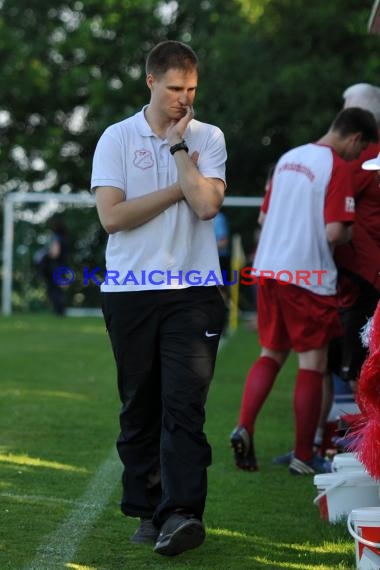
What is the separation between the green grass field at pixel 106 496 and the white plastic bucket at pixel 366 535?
28 cm

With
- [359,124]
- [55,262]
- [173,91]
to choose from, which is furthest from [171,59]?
[55,262]

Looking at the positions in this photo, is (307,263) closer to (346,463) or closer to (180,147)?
(346,463)

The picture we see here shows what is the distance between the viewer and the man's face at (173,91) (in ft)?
A: 17.9

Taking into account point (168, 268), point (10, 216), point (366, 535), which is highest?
point (168, 268)

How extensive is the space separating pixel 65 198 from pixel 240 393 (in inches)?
692

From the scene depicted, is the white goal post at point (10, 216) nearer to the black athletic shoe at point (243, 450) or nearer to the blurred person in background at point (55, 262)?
the blurred person in background at point (55, 262)

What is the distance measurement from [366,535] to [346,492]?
3.83 feet

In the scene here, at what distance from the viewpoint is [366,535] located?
196 inches

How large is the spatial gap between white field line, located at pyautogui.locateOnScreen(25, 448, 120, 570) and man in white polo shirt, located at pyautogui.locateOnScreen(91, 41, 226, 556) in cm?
40

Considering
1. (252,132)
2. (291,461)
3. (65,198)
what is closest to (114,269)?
(291,461)

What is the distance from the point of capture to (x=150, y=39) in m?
36.6

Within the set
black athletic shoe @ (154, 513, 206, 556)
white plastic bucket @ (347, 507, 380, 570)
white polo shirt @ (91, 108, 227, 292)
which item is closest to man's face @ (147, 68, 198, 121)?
white polo shirt @ (91, 108, 227, 292)

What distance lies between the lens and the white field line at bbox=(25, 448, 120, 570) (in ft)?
17.5

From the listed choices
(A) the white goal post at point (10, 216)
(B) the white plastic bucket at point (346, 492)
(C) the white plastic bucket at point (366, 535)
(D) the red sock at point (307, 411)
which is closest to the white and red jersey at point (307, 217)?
(D) the red sock at point (307, 411)
